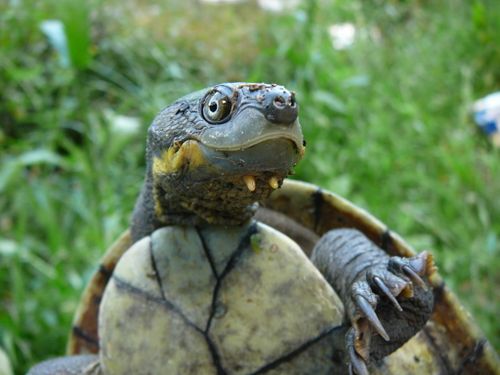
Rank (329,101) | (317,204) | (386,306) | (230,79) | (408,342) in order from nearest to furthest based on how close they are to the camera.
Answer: (386,306)
(408,342)
(317,204)
(329,101)
(230,79)

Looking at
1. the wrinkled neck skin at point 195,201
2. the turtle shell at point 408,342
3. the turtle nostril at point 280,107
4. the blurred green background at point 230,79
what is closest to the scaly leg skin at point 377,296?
the turtle shell at point 408,342

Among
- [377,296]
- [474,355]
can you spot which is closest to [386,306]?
[377,296]

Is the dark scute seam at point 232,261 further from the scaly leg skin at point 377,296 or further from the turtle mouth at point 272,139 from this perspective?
the turtle mouth at point 272,139

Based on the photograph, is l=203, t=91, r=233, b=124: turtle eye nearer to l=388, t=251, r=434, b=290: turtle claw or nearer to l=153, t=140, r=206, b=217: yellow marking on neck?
l=153, t=140, r=206, b=217: yellow marking on neck

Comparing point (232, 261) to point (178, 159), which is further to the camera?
point (232, 261)

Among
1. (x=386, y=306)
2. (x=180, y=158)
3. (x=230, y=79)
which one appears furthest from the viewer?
(x=230, y=79)

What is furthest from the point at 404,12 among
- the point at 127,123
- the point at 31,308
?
the point at 31,308

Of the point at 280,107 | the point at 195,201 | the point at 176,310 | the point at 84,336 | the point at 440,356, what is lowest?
the point at 84,336

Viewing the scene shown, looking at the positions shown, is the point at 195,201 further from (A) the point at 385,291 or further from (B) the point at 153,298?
(A) the point at 385,291
